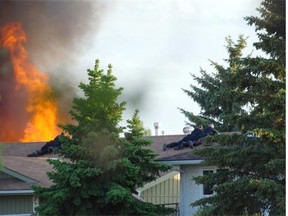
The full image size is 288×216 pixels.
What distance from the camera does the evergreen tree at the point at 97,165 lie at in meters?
15.8

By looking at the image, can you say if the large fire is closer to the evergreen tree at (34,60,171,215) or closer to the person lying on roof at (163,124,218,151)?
the person lying on roof at (163,124,218,151)

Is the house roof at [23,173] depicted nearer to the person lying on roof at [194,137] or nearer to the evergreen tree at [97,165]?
the evergreen tree at [97,165]

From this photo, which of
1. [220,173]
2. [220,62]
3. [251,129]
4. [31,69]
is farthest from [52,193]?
[220,62]

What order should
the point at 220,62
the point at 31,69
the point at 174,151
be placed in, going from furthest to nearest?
1. the point at 220,62
2. the point at 31,69
3. the point at 174,151

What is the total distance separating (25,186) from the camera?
1761 centimetres

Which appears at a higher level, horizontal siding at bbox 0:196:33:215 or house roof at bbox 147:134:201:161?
house roof at bbox 147:134:201:161

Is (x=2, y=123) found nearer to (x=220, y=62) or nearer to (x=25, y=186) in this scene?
(x=25, y=186)

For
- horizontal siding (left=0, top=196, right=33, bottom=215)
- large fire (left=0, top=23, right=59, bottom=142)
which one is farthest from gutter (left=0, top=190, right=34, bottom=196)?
large fire (left=0, top=23, right=59, bottom=142)

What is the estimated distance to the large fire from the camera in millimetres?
21219

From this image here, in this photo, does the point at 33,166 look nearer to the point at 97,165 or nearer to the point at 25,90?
the point at 25,90

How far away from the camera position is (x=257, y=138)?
1404 cm

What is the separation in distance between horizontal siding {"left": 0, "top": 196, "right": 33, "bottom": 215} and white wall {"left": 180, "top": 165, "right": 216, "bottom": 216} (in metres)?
4.46

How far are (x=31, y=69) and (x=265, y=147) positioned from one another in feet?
34.5

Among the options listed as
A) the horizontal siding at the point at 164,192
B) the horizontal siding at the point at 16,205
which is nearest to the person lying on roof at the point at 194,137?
the horizontal siding at the point at 164,192
